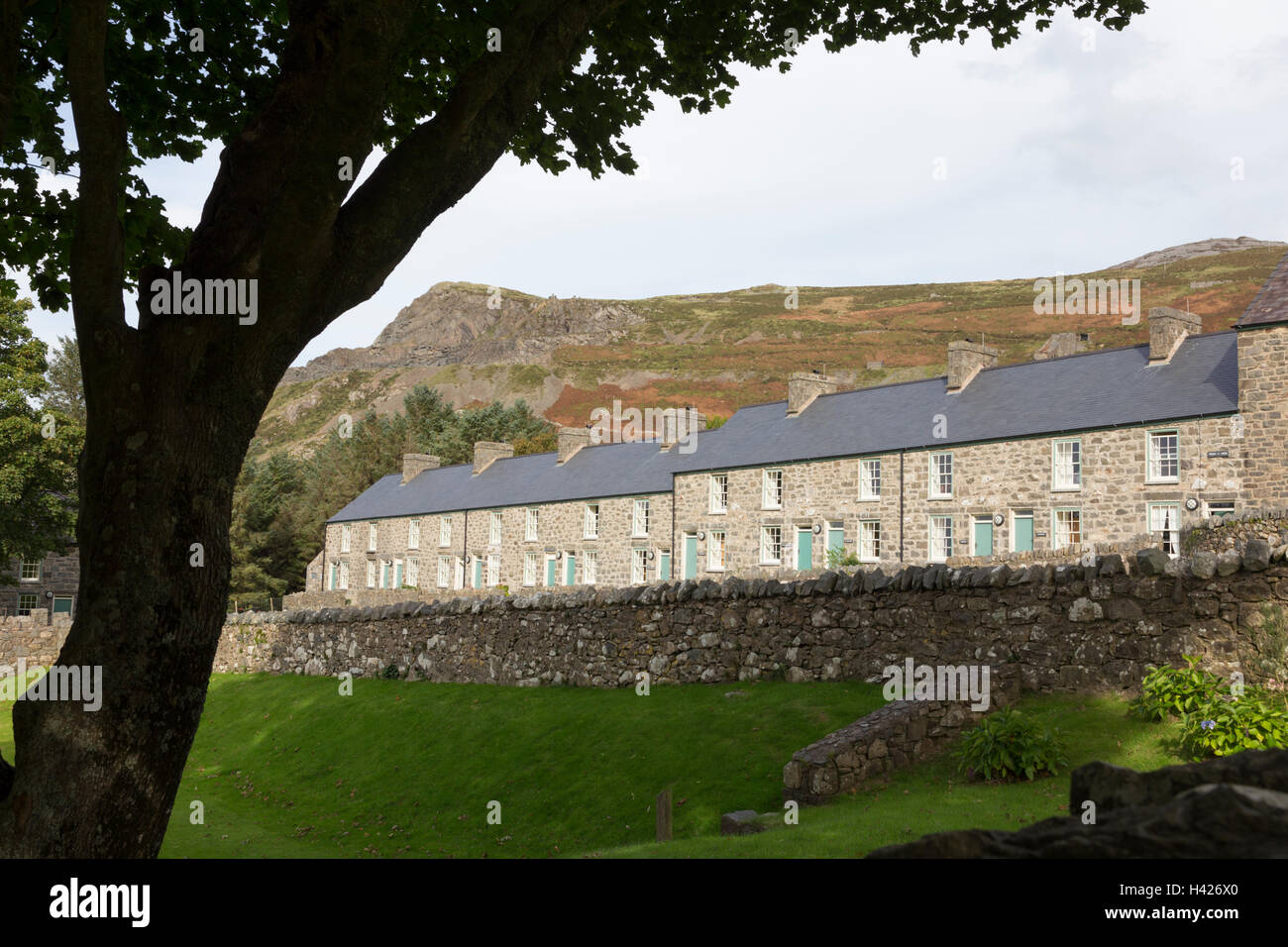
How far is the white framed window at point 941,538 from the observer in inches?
1528

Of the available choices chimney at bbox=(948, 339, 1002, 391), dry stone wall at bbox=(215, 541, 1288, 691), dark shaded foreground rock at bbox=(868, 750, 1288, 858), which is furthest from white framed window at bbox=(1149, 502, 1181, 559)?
dark shaded foreground rock at bbox=(868, 750, 1288, 858)

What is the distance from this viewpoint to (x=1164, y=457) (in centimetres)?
3425

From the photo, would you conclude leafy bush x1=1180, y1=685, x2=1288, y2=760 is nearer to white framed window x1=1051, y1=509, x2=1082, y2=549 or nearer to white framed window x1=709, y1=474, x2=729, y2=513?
white framed window x1=1051, y1=509, x2=1082, y2=549

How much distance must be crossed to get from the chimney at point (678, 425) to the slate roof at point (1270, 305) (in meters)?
25.3

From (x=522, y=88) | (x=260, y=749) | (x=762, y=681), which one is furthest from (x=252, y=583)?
(x=522, y=88)

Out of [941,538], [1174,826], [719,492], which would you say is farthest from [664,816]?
[719,492]

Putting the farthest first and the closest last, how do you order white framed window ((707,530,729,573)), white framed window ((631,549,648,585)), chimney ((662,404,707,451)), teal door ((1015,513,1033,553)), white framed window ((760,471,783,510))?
chimney ((662,404,707,451))
white framed window ((631,549,648,585))
white framed window ((707,530,729,573))
white framed window ((760,471,783,510))
teal door ((1015,513,1033,553))

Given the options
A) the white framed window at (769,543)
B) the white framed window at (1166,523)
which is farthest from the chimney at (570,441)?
the white framed window at (1166,523)

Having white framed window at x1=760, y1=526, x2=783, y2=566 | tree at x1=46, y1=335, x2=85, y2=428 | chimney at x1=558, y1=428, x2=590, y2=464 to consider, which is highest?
tree at x1=46, y1=335, x2=85, y2=428

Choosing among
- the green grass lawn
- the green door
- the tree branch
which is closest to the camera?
the tree branch

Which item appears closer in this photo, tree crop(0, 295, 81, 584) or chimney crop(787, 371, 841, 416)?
tree crop(0, 295, 81, 584)

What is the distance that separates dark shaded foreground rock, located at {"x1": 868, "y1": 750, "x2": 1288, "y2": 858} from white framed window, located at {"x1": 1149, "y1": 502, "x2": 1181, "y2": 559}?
105ft

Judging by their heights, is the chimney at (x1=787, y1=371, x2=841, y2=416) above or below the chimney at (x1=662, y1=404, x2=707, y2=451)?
above

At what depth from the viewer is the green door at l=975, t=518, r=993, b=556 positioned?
3775cm
